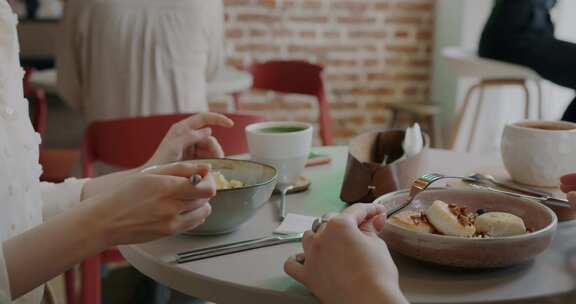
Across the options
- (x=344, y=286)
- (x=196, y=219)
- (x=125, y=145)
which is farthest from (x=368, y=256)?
(x=125, y=145)

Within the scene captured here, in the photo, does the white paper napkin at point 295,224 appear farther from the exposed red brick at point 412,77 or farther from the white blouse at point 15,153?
the exposed red brick at point 412,77

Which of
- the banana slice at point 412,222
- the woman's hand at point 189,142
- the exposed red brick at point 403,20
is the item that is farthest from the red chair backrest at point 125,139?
the exposed red brick at point 403,20

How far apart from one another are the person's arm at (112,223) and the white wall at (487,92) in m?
2.93

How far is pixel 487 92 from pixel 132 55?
85.9 inches

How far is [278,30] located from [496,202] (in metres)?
3.27

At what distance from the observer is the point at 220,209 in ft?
2.71

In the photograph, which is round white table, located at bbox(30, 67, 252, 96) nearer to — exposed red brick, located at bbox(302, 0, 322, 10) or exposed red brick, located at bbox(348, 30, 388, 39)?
exposed red brick, located at bbox(302, 0, 322, 10)

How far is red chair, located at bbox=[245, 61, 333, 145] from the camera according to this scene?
2.49m

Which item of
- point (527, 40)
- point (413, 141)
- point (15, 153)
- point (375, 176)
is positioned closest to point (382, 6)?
point (527, 40)

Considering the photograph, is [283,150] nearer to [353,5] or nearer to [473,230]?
[473,230]

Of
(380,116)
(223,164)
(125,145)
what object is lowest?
(380,116)

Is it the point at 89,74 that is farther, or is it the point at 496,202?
the point at 89,74

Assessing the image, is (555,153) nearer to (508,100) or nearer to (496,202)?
(496,202)

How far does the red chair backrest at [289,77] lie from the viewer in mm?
2545
